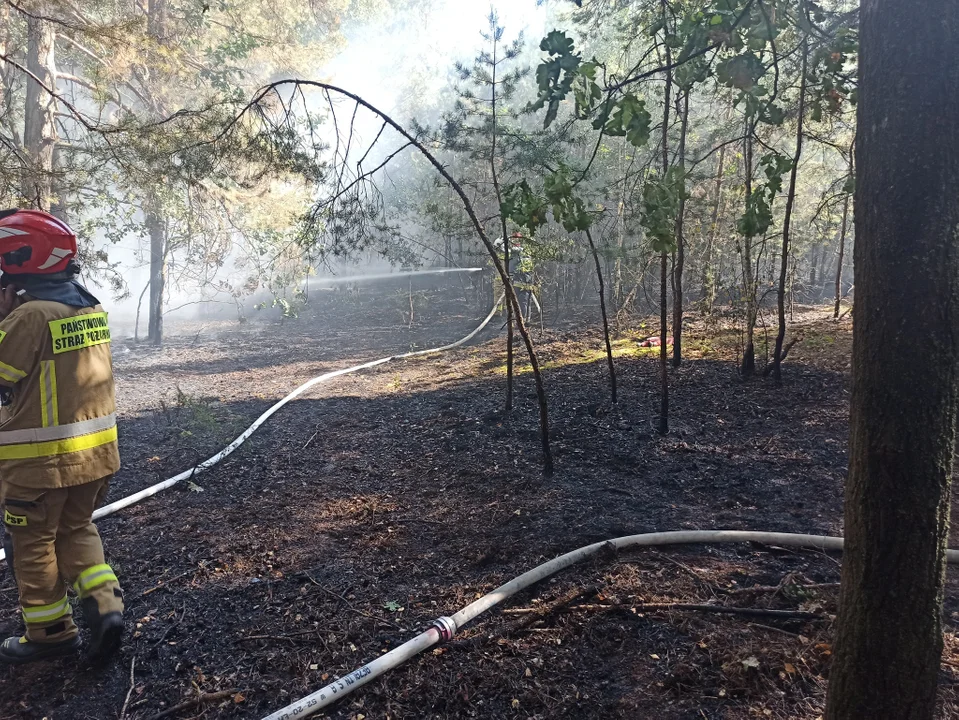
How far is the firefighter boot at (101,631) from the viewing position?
2.72 m

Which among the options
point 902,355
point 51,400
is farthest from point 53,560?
point 902,355

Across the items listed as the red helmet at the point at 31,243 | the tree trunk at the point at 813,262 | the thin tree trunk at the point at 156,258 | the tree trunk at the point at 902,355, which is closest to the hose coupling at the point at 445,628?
the tree trunk at the point at 902,355

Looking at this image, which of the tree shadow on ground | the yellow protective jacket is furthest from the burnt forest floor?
the yellow protective jacket

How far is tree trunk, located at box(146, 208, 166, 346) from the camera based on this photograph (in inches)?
567

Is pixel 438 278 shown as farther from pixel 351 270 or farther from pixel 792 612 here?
pixel 792 612

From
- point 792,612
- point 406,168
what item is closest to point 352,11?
point 406,168

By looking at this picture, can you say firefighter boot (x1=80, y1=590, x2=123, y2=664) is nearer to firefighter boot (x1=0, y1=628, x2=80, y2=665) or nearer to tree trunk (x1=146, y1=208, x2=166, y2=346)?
firefighter boot (x1=0, y1=628, x2=80, y2=665)

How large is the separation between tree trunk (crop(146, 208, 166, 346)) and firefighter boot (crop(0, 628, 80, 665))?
13030mm

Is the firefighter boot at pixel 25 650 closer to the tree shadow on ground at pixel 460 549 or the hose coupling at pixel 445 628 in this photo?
the tree shadow on ground at pixel 460 549

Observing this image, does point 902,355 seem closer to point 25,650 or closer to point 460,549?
point 460,549

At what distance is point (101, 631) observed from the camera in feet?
8.93

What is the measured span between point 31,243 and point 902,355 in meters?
3.46

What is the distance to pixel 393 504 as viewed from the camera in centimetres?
455

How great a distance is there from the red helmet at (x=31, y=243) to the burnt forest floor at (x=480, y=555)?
187 centimetres
